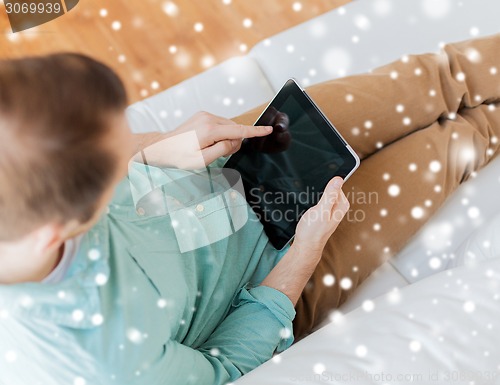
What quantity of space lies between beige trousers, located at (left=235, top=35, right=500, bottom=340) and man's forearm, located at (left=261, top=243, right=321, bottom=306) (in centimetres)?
7

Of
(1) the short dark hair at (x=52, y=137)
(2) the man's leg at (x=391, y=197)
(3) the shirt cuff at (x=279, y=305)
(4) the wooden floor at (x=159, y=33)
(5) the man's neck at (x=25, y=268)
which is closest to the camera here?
(1) the short dark hair at (x=52, y=137)

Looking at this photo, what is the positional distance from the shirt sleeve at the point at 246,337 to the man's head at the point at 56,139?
1.04ft

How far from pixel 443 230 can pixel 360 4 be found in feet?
1.91

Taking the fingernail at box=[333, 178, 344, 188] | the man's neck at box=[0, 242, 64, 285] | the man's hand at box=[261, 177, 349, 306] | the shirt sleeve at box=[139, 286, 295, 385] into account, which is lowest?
the shirt sleeve at box=[139, 286, 295, 385]

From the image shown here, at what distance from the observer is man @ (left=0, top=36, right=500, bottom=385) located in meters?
0.45

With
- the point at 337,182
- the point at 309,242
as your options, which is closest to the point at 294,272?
the point at 309,242

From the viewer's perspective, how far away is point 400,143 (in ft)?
3.36

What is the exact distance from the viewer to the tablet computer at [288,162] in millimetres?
882

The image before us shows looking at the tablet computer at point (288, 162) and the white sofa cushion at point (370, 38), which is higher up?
the white sofa cushion at point (370, 38)

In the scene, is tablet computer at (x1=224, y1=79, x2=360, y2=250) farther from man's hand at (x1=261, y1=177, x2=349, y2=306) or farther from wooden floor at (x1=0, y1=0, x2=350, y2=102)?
wooden floor at (x1=0, y1=0, x2=350, y2=102)

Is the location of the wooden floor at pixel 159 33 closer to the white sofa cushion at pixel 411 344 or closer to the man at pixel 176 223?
the man at pixel 176 223

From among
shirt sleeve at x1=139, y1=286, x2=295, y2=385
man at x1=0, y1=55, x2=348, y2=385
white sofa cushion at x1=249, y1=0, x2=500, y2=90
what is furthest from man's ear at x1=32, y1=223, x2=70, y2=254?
white sofa cushion at x1=249, y1=0, x2=500, y2=90

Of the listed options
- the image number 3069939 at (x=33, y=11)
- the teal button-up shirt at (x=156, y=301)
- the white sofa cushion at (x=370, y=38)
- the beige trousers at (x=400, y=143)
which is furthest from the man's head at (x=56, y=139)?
the image number 3069939 at (x=33, y=11)

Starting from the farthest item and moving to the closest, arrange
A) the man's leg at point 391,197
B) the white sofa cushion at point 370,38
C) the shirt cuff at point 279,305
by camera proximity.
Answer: the white sofa cushion at point 370,38
the man's leg at point 391,197
the shirt cuff at point 279,305
